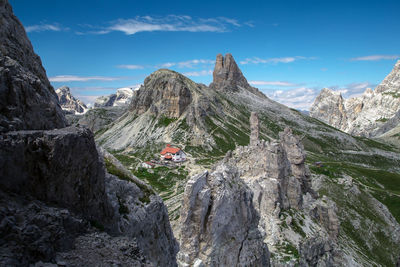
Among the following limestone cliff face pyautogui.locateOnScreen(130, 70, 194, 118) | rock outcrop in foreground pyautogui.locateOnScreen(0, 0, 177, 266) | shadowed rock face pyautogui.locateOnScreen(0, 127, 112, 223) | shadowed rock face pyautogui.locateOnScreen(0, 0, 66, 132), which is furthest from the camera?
limestone cliff face pyautogui.locateOnScreen(130, 70, 194, 118)

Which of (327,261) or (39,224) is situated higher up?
Result: (39,224)

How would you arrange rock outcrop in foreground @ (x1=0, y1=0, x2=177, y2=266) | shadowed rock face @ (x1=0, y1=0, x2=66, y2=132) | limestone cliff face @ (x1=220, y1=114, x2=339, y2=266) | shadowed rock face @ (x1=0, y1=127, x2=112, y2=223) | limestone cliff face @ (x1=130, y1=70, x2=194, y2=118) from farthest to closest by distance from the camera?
Answer: limestone cliff face @ (x1=130, y1=70, x2=194, y2=118)
limestone cliff face @ (x1=220, y1=114, x2=339, y2=266)
shadowed rock face @ (x1=0, y1=0, x2=66, y2=132)
shadowed rock face @ (x1=0, y1=127, x2=112, y2=223)
rock outcrop in foreground @ (x1=0, y1=0, x2=177, y2=266)

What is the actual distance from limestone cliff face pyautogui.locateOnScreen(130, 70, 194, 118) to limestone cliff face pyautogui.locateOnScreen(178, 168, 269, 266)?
138 meters

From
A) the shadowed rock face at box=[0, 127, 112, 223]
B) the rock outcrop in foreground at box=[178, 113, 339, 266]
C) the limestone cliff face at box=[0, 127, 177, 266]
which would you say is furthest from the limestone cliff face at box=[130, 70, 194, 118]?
the shadowed rock face at box=[0, 127, 112, 223]

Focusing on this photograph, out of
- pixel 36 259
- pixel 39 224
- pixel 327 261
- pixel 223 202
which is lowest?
pixel 327 261

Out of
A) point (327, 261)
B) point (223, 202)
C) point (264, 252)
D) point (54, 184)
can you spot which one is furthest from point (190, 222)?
point (327, 261)

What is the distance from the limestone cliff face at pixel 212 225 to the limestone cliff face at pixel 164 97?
13848 centimetres

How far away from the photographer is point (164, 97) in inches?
6575

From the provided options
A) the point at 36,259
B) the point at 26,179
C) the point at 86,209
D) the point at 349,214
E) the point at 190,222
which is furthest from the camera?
the point at 349,214

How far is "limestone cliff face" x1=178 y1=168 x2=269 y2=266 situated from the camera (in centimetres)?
2028

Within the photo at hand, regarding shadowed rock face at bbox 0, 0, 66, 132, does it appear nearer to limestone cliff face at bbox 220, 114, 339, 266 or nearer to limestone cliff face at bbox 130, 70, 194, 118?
limestone cliff face at bbox 220, 114, 339, 266

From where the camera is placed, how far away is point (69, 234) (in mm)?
9445

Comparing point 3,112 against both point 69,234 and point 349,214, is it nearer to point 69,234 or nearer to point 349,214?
point 69,234

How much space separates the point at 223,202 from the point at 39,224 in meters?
14.6
